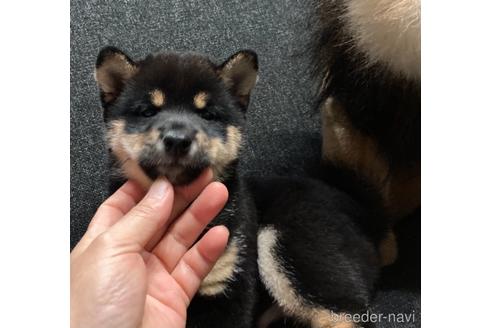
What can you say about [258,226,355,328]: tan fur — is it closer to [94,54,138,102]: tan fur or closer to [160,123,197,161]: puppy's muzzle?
[160,123,197,161]: puppy's muzzle

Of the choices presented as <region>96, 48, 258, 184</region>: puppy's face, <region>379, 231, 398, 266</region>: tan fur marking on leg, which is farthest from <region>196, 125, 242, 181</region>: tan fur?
<region>379, 231, 398, 266</region>: tan fur marking on leg

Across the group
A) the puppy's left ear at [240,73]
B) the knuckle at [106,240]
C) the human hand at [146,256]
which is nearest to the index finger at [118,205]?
the human hand at [146,256]

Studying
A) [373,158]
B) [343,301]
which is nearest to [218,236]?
[343,301]

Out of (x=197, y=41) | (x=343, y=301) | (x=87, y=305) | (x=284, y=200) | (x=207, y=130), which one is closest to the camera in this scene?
(x=87, y=305)

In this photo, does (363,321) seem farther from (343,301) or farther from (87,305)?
(87,305)

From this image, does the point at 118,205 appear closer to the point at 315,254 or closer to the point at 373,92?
the point at 315,254
